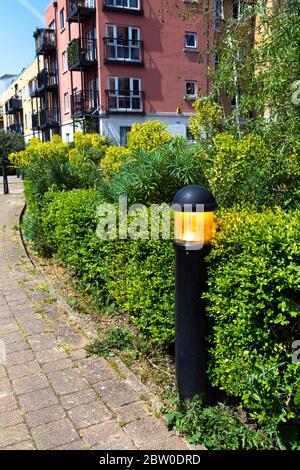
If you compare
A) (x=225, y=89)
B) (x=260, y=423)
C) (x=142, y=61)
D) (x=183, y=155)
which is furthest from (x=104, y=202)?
(x=142, y=61)

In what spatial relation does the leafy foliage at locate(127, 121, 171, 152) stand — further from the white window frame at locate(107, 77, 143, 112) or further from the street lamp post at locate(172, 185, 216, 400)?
the white window frame at locate(107, 77, 143, 112)

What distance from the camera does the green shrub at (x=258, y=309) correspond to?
220 cm

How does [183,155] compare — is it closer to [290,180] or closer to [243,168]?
[243,168]

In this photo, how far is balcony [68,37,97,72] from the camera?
25.4 m

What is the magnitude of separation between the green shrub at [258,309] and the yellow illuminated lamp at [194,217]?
96 mm

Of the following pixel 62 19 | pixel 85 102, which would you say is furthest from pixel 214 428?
pixel 62 19

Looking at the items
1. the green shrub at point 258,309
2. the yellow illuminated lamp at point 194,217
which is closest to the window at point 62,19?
the yellow illuminated lamp at point 194,217

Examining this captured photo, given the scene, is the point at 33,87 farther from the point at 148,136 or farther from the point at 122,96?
the point at 148,136

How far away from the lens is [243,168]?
10.6 ft

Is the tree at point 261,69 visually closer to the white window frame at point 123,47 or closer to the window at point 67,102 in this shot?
the white window frame at point 123,47

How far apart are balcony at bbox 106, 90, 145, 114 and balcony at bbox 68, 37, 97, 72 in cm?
232

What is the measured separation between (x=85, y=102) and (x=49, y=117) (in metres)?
9.21
